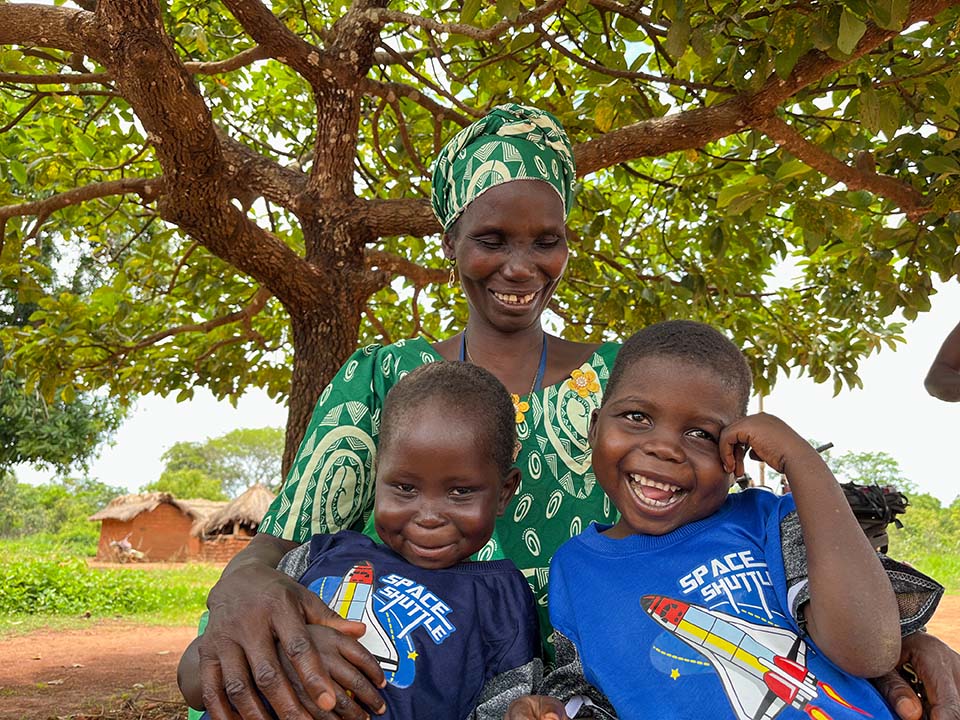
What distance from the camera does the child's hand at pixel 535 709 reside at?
1569 millimetres

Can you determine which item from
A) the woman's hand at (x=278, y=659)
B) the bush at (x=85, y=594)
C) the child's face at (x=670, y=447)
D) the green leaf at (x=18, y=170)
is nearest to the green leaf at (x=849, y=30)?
the child's face at (x=670, y=447)

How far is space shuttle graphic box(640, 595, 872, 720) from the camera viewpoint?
4.82 feet

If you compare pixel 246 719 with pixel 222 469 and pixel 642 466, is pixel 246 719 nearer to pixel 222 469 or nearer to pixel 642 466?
pixel 642 466

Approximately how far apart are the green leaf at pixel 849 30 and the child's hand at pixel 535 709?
2.01 meters

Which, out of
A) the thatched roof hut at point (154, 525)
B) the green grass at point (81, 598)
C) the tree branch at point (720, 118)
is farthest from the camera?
the thatched roof hut at point (154, 525)

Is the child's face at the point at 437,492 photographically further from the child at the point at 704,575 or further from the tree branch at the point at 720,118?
the tree branch at the point at 720,118

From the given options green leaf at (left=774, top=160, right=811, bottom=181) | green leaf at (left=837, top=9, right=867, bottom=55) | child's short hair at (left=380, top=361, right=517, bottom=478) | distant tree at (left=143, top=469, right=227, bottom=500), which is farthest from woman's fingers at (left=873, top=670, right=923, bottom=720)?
distant tree at (left=143, top=469, right=227, bottom=500)

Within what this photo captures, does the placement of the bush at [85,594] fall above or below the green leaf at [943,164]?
below

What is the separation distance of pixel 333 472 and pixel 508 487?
423 millimetres

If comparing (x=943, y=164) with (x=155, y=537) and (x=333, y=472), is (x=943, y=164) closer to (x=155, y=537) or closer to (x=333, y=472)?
(x=333, y=472)

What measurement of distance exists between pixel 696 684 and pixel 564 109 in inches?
141

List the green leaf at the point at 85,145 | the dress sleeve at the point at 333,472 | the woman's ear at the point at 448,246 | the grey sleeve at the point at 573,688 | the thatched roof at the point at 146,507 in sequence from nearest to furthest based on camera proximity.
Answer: the grey sleeve at the point at 573,688, the dress sleeve at the point at 333,472, the woman's ear at the point at 448,246, the green leaf at the point at 85,145, the thatched roof at the point at 146,507

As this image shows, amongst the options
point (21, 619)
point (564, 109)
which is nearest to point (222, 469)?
point (21, 619)

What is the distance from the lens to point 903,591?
4.99 ft
